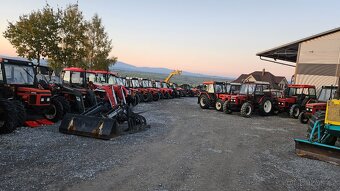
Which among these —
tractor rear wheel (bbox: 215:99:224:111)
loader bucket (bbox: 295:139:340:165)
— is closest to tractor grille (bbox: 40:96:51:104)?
loader bucket (bbox: 295:139:340:165)

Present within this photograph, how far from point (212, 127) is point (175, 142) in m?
3.76

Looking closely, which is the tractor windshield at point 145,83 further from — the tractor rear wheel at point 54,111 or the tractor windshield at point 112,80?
the tractor rear wheel at point 54,111

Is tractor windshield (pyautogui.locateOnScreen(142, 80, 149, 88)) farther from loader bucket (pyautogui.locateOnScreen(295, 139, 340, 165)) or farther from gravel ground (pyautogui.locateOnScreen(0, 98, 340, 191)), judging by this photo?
loader bucket (pyautogui.locateOnScreen(295, 139, 340, 165))

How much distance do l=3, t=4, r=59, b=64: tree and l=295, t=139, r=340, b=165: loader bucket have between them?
21.0 metres

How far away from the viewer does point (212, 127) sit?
1238cm

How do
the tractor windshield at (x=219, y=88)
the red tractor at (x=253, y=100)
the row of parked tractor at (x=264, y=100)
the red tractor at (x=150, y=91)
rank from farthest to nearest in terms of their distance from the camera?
the red tractor at (x=150, y=91), the tractor windshield at (x=219, y=88), the row of parked tractor at (x=264, y=100), the red tractor at (x=253, y=100)

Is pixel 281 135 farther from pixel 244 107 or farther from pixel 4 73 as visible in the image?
pixel 4 73

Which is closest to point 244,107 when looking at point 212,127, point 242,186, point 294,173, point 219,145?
point 212,127

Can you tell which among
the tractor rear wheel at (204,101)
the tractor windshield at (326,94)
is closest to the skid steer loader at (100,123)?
the tractor windshield at (326,94)

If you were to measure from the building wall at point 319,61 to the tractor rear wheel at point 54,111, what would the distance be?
16904 mm

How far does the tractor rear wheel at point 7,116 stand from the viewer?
27.6 ft

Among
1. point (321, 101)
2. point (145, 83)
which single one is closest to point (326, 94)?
point (321, 101)

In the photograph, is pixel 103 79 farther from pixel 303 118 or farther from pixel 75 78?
pixel 303 118

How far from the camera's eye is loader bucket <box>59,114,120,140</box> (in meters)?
8.77
